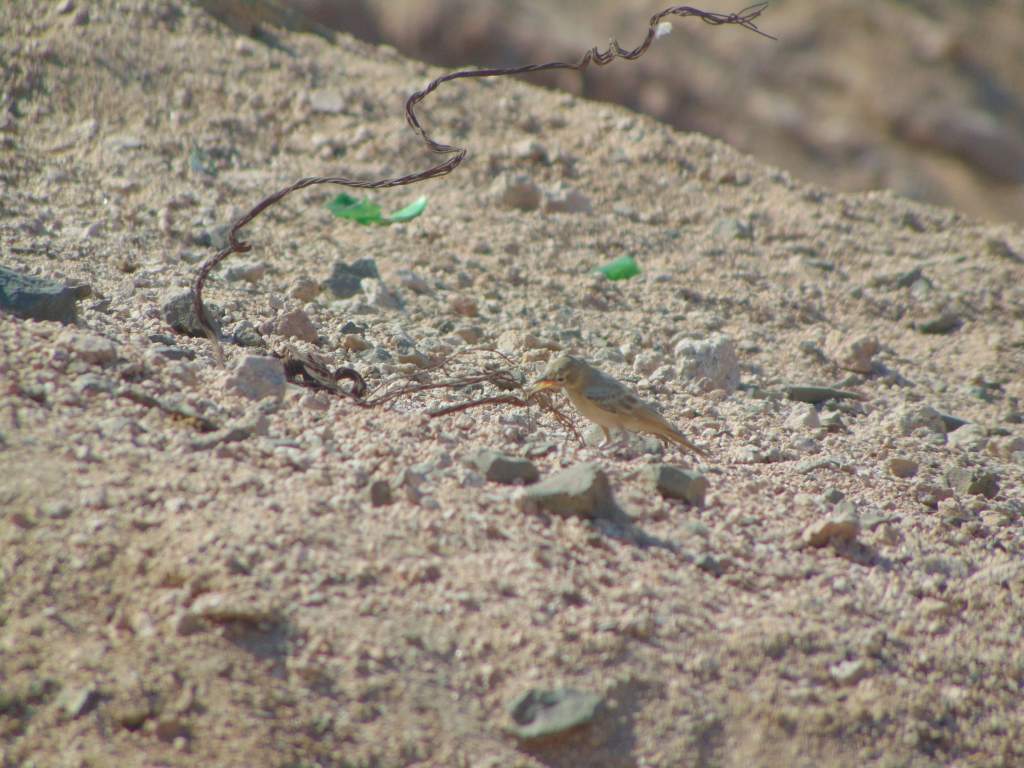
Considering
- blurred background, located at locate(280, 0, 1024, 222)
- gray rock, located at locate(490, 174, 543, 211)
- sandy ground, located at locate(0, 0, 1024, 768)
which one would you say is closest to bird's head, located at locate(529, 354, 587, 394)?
sandy ground, located at locate(0, 0, 1024, 768)

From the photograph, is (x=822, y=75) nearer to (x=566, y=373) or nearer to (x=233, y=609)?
(x=566, y=373)

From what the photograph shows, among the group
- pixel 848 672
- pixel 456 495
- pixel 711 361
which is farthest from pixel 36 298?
pixel 848 672

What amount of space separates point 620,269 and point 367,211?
1286 mm

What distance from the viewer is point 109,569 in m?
2.56

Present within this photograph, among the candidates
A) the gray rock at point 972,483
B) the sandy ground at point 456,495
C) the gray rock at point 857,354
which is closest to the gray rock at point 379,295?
the sandy ground at point 456,495

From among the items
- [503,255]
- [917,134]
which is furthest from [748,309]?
[917,134]

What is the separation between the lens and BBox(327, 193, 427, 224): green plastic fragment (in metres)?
5.59

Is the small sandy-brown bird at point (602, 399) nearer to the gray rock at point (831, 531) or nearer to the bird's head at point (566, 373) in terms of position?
the bird's head at point (566, 373)

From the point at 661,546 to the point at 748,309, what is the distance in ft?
8.63

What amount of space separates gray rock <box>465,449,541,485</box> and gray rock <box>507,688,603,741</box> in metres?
0.80

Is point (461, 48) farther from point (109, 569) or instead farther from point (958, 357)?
point (109, 569)

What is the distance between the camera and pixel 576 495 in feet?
9.87

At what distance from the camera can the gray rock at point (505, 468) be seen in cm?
317

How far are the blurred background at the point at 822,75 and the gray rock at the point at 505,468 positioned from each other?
664cm
